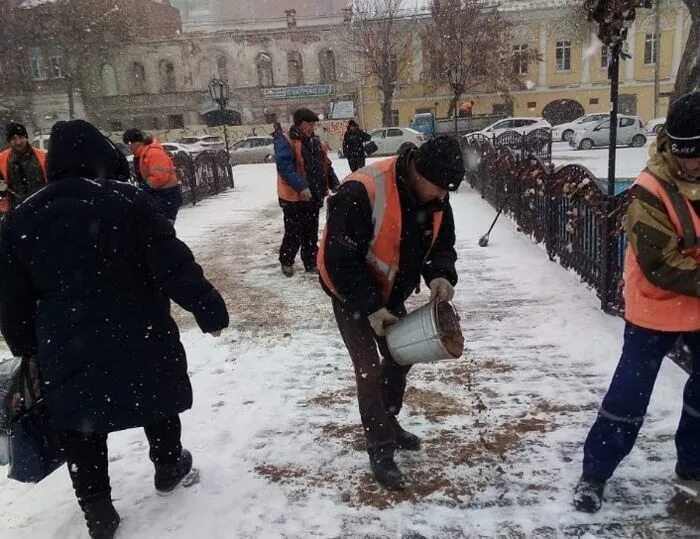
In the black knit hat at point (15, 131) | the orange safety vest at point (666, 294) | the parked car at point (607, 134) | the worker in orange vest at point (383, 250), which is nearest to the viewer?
the orange safety vest at point (666, 294)

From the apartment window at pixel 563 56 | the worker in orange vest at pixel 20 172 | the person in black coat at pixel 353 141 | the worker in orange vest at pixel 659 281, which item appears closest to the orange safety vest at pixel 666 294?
the worker in orange vest at pixel 659 281

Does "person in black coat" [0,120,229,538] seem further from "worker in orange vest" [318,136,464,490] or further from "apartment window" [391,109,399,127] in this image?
"apartment window" [391,109,399,127]

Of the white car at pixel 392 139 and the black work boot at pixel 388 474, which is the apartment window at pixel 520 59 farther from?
the black work boot at pixel 388 474

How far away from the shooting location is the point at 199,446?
3.28 meters

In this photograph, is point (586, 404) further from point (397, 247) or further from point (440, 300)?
point (397, 247)

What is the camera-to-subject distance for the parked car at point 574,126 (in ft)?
84.2

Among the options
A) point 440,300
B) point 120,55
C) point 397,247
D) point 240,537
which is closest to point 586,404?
point 440,300

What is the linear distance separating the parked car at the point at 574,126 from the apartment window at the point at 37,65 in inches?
1417

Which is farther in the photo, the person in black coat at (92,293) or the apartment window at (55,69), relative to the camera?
the apartment window at (55,69)

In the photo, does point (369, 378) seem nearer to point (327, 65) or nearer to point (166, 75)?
point (327, 65)

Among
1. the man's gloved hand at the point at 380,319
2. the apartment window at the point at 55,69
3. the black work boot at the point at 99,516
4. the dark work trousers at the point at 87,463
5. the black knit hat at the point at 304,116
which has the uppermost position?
the apartment window at the point at 55,69

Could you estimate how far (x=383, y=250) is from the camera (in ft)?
8.36

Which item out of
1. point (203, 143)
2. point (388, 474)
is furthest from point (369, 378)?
point (203, 143)

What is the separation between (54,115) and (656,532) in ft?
156
